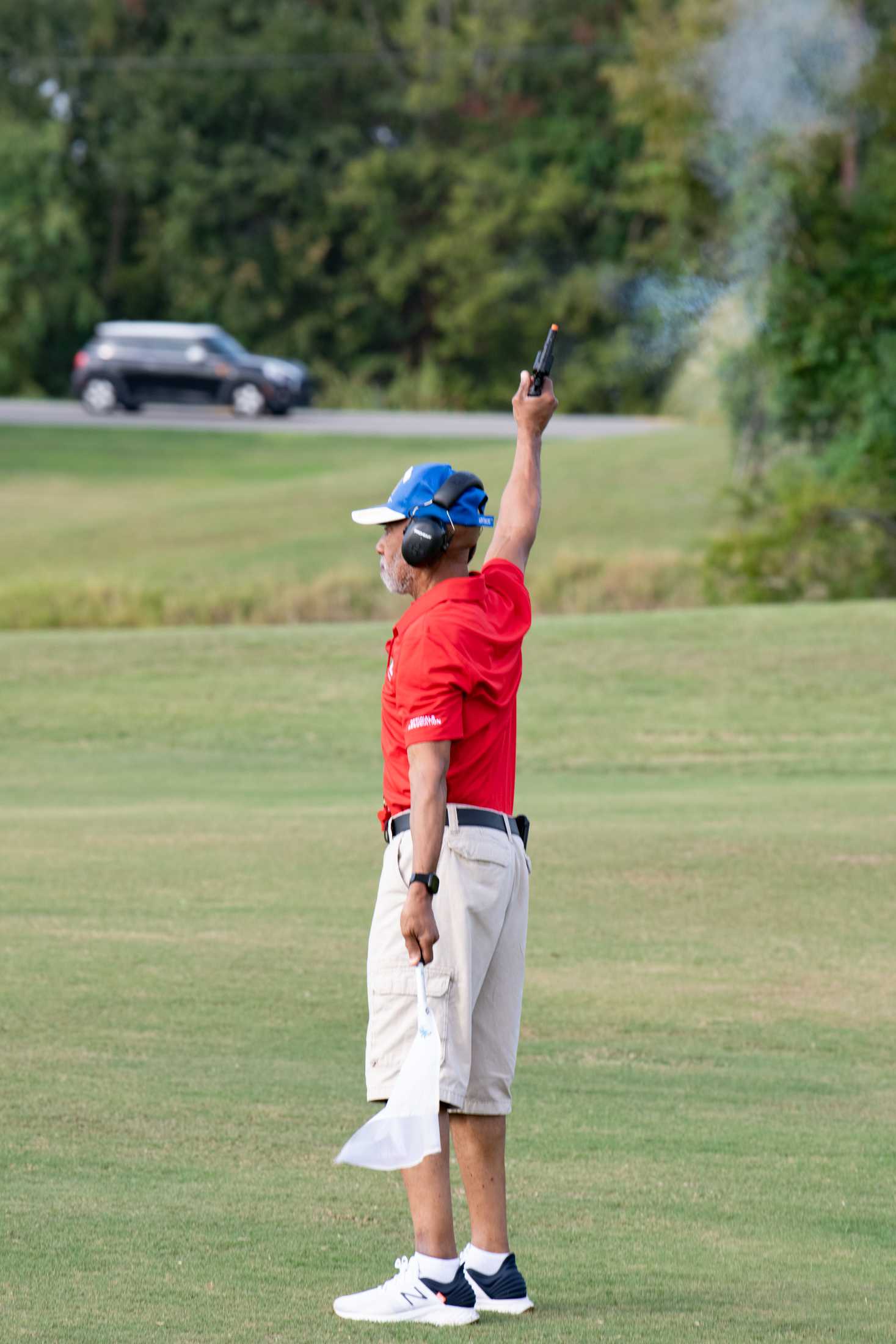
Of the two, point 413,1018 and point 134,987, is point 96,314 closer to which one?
point 134,987

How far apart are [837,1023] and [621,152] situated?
50.2 meters

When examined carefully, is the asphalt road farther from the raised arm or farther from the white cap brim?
the white cap brim

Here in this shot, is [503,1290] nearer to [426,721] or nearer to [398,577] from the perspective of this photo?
[426,721]

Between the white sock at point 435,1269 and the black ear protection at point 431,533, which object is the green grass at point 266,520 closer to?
the black ear protection at point 431,533

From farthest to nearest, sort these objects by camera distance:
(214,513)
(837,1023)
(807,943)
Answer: (214,513) → (807,943) → (837,1023)

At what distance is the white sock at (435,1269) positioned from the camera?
Result: 410 cm

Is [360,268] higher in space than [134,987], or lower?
higher

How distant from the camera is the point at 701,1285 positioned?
434cm

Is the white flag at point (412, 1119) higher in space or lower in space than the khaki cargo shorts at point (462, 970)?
lower

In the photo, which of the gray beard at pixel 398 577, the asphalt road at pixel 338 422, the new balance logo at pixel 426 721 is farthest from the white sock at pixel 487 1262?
the asphalt road at pixel 338 422

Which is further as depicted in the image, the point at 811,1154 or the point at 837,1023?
the point at 837,1023

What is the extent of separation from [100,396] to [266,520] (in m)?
13.7

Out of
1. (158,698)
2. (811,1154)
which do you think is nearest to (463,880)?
(811,1154)

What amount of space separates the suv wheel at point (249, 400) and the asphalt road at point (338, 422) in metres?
0.25
